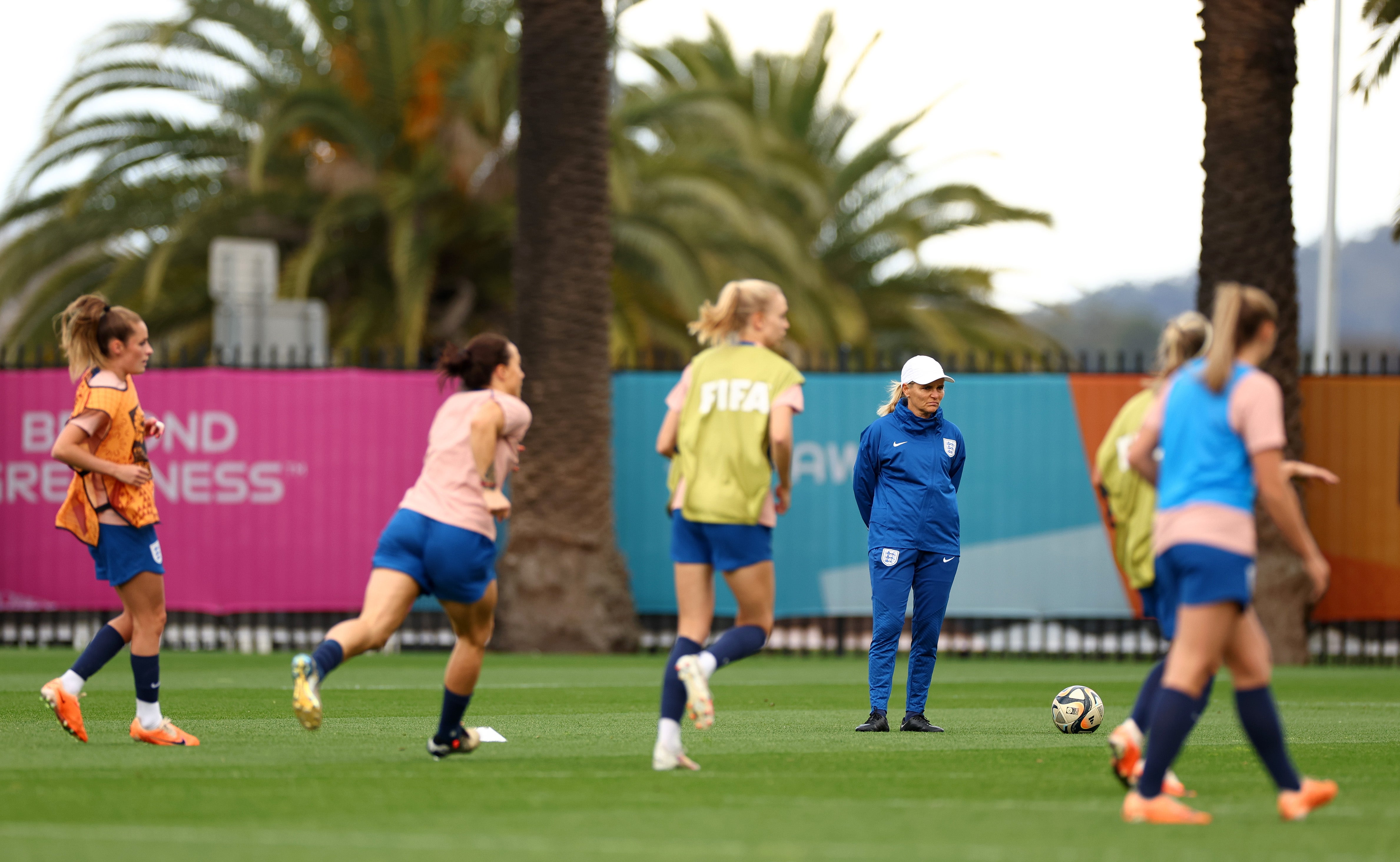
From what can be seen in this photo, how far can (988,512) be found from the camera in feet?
57.2

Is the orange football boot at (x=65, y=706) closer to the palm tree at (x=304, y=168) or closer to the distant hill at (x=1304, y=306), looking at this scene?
the palm tree at (x=304, y=168)

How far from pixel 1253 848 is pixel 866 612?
11.9 metres

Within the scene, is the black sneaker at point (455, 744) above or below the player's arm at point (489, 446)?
below

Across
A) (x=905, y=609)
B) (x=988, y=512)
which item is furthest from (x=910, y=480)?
(x=988, y=512)

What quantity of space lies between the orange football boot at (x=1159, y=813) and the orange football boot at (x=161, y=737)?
4.55 metres

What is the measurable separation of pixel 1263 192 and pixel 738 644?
1148 centimetres

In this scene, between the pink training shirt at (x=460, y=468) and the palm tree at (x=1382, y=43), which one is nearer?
the pink training shirt at (x=460, y=468)

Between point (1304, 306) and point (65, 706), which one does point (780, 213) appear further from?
point (1304, 306)

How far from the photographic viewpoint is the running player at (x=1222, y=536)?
5.86m

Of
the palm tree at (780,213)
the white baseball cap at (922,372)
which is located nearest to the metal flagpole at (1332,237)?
the palm tree at (780,213)

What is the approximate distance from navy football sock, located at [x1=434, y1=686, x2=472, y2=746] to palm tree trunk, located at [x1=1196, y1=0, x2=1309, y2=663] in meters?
11.2

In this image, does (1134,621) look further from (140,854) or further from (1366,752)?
(140,854)

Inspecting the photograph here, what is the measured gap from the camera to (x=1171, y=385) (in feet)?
20.2

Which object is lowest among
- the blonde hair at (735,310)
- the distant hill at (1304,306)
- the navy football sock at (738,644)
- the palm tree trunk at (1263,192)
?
the navy football sock at (738,644)
